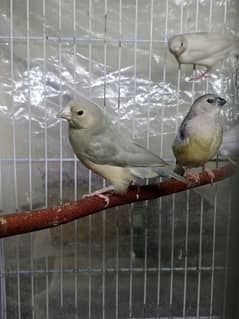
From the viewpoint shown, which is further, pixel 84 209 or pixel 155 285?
pixel 155 285

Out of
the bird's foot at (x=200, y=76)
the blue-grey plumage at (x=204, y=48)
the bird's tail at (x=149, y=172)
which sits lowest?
the bird's tail at (x=149, y=172)

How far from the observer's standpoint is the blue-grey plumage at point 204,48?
0.78 metres

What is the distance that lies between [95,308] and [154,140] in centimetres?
32

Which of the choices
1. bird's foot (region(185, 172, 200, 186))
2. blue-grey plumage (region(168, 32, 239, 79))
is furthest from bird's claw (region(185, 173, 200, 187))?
blue-grey plumage (region(168, 32, 239, 79))

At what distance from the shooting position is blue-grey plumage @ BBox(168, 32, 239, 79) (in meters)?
0.78

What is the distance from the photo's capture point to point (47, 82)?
2.88 feet

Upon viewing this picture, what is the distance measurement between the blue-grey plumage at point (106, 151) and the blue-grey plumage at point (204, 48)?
192 mm

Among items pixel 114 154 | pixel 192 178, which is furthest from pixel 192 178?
pixel 114 154

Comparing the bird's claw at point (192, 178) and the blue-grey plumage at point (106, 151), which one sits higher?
the blue-grey plumage at point (106, 151)

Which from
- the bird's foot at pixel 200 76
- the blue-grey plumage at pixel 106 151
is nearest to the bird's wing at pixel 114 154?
the blue-grey plumage at pixel 106 151

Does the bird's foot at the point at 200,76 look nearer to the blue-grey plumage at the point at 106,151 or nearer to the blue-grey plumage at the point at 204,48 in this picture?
the blue-grey plumage at the point at 204,48

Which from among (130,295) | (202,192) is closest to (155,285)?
(130,295)

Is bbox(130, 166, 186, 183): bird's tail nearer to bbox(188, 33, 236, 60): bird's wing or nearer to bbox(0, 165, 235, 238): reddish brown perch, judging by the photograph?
bbox(0, 165, 235, 238): reddish brown perch

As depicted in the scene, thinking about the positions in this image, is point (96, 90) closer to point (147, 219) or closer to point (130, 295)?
point (147, 219)
